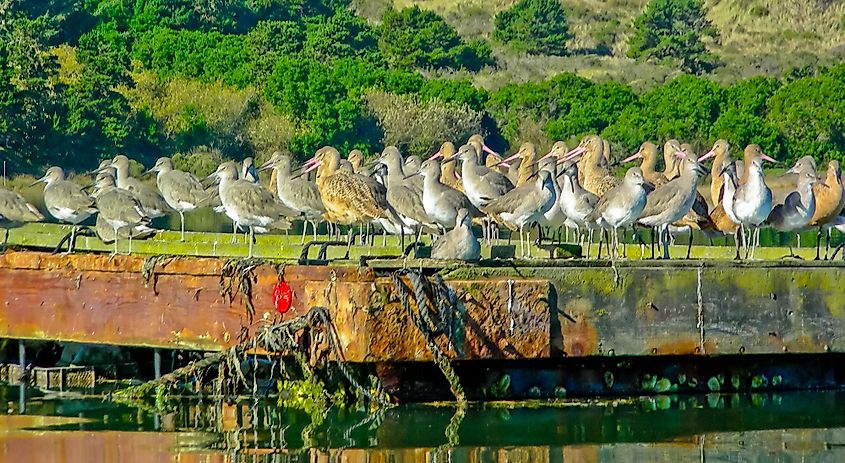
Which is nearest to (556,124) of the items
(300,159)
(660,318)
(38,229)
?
(300,159)

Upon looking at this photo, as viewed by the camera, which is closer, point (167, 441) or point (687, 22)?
point (167, 441)

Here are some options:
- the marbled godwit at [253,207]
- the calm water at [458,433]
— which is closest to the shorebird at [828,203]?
the calm water at [458,433]

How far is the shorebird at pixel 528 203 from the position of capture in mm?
19328

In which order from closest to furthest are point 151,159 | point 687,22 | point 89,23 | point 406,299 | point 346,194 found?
point 406,299 → point 346,194 → point 151,159 → point 89,23 → point 687,22

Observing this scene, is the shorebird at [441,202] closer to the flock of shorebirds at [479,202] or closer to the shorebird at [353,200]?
the flock of shorebirds at [479,202]

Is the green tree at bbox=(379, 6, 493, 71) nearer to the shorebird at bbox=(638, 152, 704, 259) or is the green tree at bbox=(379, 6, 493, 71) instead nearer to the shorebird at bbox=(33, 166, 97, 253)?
the shorebird at bbox=(33, 166, 97, 253)

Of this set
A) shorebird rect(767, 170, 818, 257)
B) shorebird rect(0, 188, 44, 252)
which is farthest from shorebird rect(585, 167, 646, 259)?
shorebird rect(0, 188, 44, 252)

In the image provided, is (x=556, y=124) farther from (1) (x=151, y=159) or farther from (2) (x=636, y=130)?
(1) (x=151, y=159)

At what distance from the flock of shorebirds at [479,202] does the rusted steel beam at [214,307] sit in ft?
3.97

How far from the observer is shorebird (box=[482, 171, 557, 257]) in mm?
19328

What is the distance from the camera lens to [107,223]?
70.7 ft

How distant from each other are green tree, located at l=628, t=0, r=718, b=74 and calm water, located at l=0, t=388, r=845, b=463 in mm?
58328

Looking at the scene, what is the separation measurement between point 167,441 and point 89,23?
170 feet

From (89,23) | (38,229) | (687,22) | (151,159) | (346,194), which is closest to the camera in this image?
(346,194)
